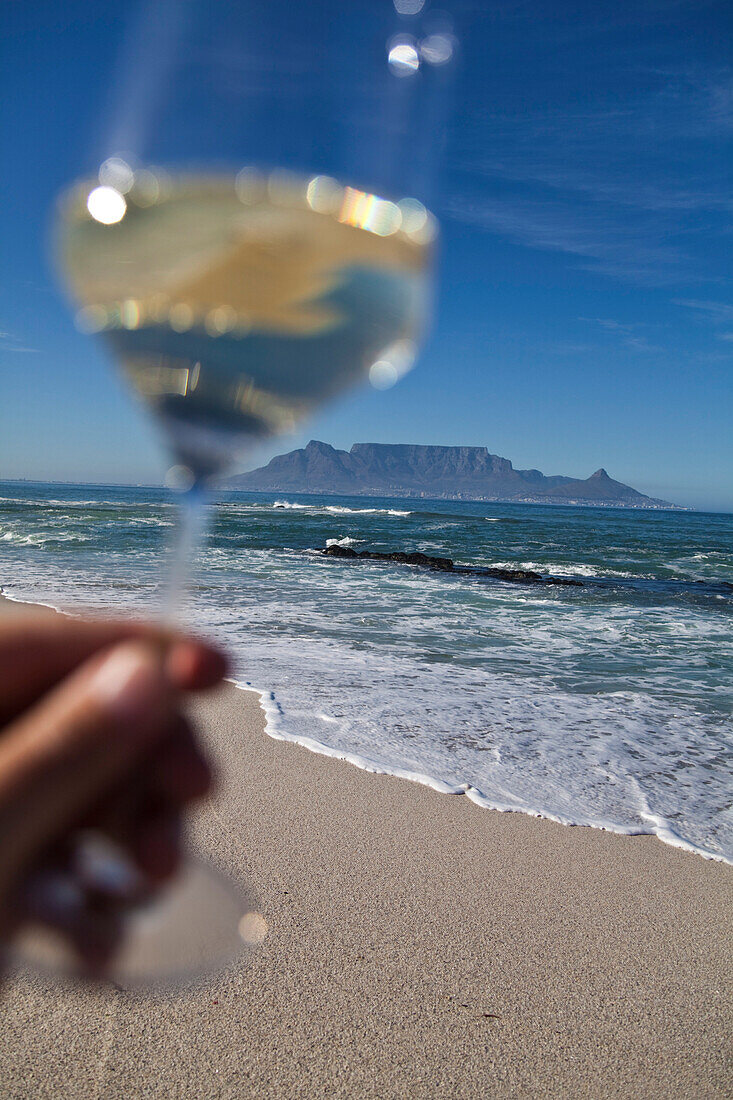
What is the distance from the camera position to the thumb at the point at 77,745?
2.61 ft

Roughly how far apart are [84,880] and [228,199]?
38.2 inches

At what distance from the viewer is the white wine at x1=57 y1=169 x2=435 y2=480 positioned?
96cm

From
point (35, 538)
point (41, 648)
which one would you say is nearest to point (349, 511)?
point (35, 538)

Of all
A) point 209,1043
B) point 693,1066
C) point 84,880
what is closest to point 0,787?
point 84,880

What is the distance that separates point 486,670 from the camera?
21.6 ft

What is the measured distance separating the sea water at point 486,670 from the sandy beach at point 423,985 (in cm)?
62

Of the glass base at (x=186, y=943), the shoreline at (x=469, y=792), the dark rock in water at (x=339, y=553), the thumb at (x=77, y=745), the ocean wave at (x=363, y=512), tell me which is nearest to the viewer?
the thumb at (x=77, y=745)

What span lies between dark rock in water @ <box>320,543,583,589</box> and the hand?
14.9 meters

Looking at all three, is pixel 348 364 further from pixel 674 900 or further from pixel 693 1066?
pixel 674 900

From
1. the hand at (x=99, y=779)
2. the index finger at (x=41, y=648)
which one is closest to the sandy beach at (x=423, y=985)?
the hand at (x=99, y=779)

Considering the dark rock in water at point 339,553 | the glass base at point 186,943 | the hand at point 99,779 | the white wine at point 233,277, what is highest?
the white wine at point 233,277

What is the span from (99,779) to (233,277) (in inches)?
28.2

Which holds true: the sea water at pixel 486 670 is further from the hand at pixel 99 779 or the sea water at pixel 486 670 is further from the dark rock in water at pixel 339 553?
the hand at pixel 99 779

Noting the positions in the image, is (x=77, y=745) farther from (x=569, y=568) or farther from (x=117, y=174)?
(x=569, y=568)
